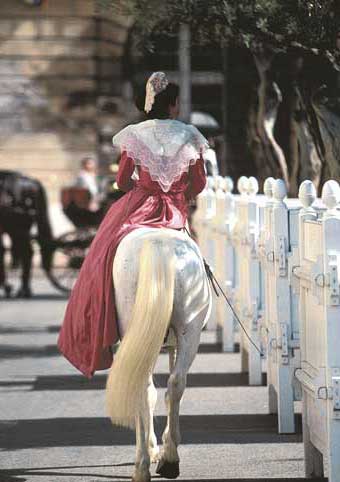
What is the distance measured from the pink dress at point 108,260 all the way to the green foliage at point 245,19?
2.45 meters

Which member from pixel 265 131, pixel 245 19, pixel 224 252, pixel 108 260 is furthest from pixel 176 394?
pixel 265 131

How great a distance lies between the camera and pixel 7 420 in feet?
38.5

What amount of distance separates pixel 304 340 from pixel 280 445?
1227 mm

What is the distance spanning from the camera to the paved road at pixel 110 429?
379 inches

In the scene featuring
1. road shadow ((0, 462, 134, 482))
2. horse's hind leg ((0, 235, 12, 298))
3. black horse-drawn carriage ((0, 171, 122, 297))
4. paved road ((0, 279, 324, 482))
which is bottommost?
horse's hind leg ((0, 235, 12, 298))

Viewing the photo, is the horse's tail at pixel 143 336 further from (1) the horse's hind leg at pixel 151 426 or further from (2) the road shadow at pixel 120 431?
(2) the road shadow at pixel 120 431

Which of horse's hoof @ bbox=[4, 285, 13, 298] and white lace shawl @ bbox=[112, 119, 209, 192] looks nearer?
white lace shawl @ bbox=[112, 119, 209, 192]

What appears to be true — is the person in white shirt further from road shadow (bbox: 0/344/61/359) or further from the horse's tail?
the horse's tail

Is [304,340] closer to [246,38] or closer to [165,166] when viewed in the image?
[165,166]

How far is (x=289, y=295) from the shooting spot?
10.8m

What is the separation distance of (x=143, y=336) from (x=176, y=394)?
0.43m

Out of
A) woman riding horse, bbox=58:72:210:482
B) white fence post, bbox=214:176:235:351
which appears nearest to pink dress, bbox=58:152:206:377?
woman riding horse, bbox=58:72:210:482

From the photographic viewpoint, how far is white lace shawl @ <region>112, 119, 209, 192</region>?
980cm

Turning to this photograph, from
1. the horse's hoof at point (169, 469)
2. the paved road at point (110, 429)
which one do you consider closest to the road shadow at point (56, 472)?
the paved road at point (110, 429)
